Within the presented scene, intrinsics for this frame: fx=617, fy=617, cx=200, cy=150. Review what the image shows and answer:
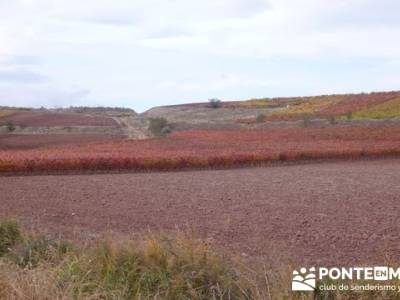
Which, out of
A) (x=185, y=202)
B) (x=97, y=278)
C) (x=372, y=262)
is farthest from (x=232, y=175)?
(x=97, y=278)

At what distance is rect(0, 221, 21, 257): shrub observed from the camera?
8.96 m

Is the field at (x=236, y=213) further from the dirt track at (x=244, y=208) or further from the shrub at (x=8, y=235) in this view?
the shrub at (x=8, y=235)

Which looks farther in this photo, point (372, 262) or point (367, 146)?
point (367, 146)

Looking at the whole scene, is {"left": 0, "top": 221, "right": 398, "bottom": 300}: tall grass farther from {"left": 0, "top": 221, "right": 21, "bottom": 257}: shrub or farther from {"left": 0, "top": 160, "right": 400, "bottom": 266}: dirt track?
{"left": 0, "top": 160, "right": 400, "bottom": 266}: dirt track

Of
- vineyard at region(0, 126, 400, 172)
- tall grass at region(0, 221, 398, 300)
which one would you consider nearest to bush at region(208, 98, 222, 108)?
vineyard at region(0, 126, 400, 172)

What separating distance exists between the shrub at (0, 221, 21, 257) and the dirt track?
1636mm

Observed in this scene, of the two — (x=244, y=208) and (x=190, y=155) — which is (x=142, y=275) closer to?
(x=244, y=208)

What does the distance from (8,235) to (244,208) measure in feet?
21.1

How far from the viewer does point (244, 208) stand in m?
14.5

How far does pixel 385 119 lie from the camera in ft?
167

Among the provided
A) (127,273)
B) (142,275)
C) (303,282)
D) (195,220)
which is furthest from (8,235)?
(303,282)

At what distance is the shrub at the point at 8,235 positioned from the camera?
8.96 meters

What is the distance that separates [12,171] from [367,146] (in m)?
18.5

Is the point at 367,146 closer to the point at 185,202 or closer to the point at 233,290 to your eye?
the point at 185,202
